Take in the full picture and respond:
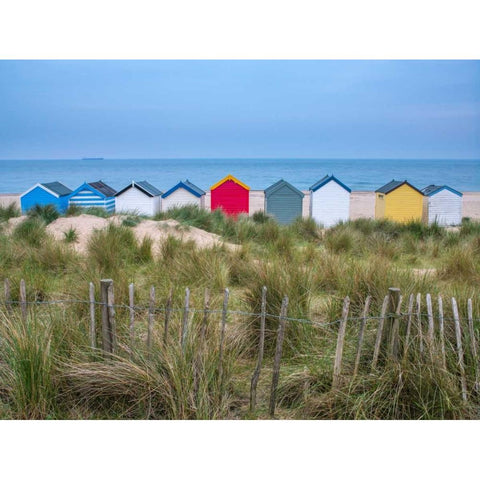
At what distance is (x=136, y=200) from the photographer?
36.3 feet

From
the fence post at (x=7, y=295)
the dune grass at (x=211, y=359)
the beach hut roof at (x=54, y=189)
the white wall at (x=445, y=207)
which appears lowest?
the dune grass at (x=211, y=359)

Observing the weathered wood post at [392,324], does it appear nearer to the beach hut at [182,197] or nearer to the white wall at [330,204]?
the white wall at [330,204]

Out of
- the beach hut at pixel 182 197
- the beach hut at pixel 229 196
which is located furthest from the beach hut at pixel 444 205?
the beach hut at pixel 182 197

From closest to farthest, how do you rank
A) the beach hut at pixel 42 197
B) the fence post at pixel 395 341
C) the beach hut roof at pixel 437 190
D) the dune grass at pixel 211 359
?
the dune grass at pixel 211 359 < the fence post at pixel 395 341 < the beach hut at pixel 42 197 < the beach hut roof at pixel 437 190

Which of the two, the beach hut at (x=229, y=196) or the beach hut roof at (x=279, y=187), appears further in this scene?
the beach hut at (x=229, y=196)

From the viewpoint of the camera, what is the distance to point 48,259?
22.0 ft

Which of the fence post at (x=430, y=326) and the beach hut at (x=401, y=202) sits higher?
the beach hut at (x=401, y=202)

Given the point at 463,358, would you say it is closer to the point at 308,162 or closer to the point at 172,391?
the point at 172,391

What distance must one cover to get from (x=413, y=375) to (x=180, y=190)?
28.5 ft

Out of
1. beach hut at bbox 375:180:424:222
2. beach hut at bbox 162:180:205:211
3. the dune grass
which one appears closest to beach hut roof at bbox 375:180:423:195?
beach hut at bbox 375:180:424:222

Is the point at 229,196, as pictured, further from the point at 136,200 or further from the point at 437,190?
the point at 437,190

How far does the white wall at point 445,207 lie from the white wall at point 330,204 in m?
1.83

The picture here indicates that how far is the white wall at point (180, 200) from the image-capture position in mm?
11328

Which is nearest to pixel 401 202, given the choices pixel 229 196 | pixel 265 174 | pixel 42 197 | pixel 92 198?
pixel 229 196
